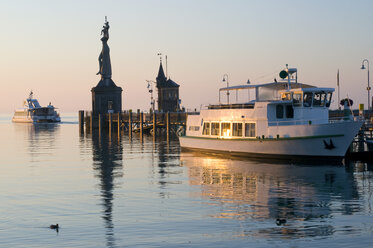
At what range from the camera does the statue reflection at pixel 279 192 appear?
21.8m

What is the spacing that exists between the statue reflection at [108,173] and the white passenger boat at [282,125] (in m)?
9.45

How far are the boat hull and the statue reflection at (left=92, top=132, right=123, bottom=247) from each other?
10690mm

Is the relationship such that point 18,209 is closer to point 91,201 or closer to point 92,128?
point 91,201

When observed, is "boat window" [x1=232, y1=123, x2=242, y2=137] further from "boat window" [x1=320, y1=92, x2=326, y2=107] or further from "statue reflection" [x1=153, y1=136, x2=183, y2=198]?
"boat window" [x1=320, y1=92, x2=326, y2=107]

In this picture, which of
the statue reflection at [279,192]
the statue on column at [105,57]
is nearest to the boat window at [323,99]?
the statue reflection at [279,192]

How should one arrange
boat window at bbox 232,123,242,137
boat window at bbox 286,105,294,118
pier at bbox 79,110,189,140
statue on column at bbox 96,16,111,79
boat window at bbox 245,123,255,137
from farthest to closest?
1. statue on column at bbox 96,16,111,79
2. pier at bbox 79,110,189,140
3. boat window at bbox 232,123,242,137
4. boat window at bbox 245,123,255,137
5. boat window at bbox 286,105,294,118

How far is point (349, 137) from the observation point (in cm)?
3891

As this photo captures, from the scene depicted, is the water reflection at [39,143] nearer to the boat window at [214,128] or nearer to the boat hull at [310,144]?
the boat window at [214,128]

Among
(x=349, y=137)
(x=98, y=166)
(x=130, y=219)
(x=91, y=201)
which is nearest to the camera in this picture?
(x=130, y=219)

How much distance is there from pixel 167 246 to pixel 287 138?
2410 cm

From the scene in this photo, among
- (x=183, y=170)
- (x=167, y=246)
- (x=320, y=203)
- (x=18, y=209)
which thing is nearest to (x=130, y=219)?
(x=167, y=246)

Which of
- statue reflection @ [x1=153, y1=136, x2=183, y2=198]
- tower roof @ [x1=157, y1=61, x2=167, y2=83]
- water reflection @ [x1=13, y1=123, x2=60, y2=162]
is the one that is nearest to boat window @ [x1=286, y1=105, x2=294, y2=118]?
statue reflection @ [x1=153, y1=136, x2=183, y2=198]

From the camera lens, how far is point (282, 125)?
137 ft

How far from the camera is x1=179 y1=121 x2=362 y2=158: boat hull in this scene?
38.8m
